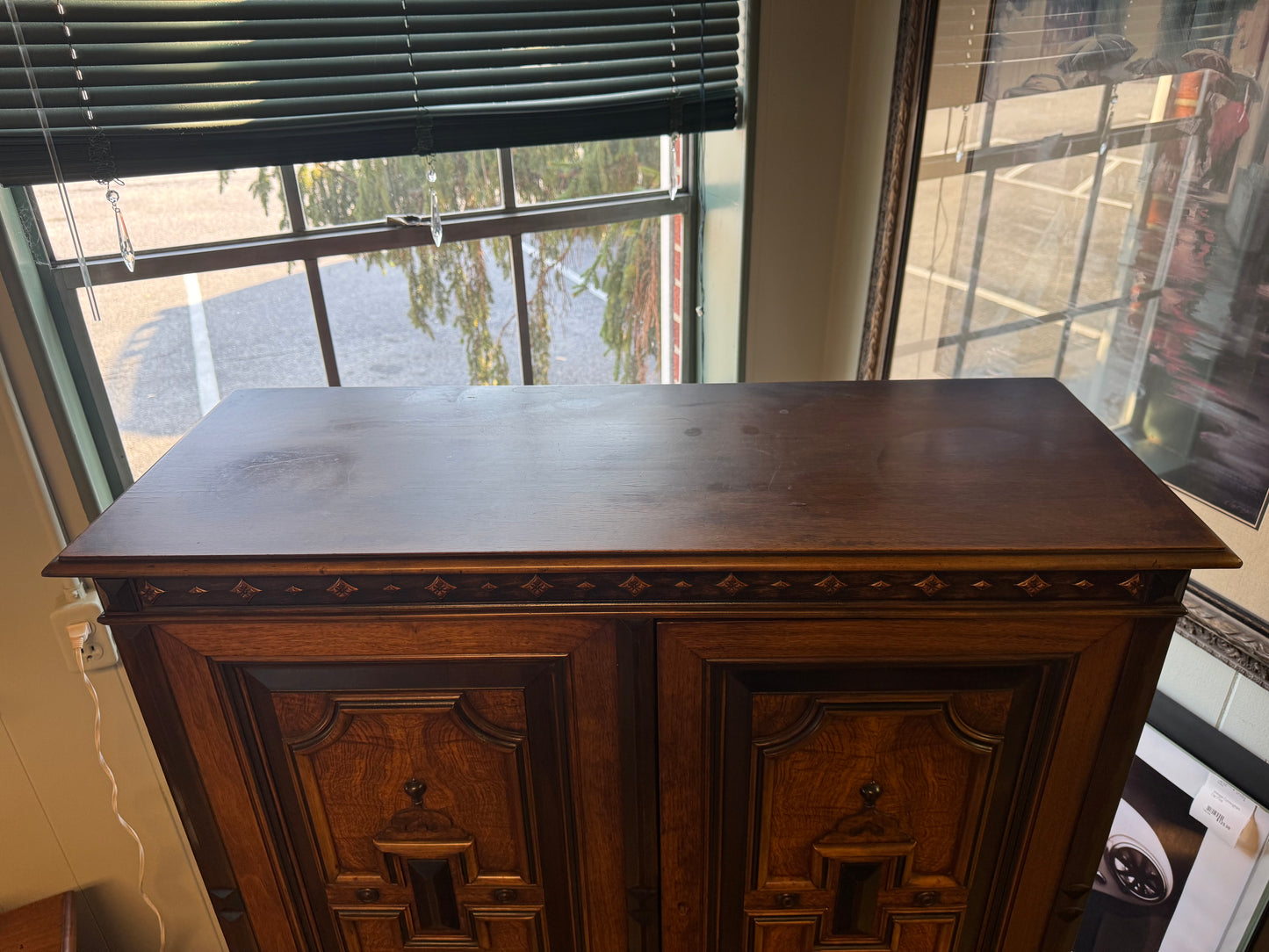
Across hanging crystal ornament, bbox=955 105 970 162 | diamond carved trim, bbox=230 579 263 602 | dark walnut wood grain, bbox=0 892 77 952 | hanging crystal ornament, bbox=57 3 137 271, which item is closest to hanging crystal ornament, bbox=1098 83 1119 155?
hanging crystal ornament, bbox=955 105 970 162

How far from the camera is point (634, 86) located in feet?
4.50

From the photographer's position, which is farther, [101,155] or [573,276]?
[573,276]

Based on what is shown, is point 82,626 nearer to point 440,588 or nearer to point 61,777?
point 61,777

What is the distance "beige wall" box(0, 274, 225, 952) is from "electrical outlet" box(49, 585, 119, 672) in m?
0.02

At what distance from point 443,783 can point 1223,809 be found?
92 centimetres

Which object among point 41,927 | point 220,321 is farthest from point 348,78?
point 41,927

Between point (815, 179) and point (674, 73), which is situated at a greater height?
point (674, 73)

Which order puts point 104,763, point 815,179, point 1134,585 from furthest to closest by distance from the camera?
point 815,179
point 104,763
point 1134,585

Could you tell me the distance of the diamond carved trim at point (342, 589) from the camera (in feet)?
2.56

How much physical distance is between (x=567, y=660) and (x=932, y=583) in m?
0.34

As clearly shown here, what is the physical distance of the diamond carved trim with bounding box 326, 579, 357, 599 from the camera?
30.8 inches

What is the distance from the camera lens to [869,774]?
2.88 ft

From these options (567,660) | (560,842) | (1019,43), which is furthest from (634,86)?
(560,842)

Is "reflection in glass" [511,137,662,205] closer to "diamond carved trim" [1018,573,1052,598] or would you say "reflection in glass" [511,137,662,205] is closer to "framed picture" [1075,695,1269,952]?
"diamond carved trim" [1018,573,1052,598]
